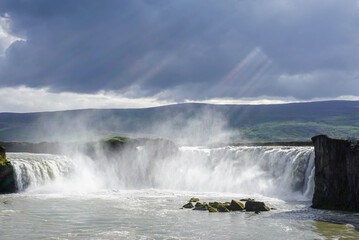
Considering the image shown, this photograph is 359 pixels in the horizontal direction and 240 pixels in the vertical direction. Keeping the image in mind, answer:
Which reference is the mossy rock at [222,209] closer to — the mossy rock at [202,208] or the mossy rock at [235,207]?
the mossy rock at [235,207]

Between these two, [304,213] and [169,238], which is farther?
[304,213]

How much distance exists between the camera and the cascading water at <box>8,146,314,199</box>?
146 ft

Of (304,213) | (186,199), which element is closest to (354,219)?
(304,213)

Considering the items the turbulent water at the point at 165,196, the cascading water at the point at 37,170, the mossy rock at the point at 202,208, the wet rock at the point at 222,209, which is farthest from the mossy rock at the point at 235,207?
the cascading water at the point at 37,170

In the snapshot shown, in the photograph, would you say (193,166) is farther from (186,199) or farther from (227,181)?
(186,199)

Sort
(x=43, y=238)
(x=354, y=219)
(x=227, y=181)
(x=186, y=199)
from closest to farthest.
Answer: (x=43, y=238)
(x=354, y=219)
(x=186, y=199)
(x=227, y=181)

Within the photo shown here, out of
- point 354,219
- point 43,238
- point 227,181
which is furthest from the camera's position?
point 227,181

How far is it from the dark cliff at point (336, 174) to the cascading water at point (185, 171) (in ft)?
22.9

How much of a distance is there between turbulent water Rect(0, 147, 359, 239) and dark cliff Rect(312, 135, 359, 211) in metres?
1.65

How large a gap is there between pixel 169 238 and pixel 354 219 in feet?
44.3

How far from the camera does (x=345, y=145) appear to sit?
31.6m

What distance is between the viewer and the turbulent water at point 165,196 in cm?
2436

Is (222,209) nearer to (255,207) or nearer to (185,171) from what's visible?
(255,207)

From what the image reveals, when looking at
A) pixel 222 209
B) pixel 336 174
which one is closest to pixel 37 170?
pixel 222 209
